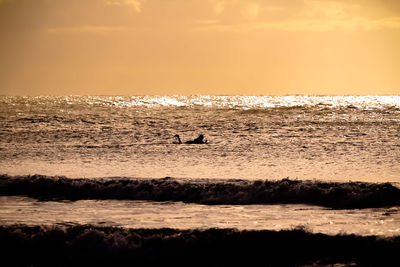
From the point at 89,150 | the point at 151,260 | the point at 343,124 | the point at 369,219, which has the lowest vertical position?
the point at 151,260

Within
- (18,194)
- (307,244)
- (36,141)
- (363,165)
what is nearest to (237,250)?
(307,244)

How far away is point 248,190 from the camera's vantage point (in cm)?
873

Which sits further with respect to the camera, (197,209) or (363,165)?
(363,165)

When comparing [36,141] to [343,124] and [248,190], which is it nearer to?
A: [248,190]

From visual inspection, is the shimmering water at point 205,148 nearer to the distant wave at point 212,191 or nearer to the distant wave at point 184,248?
the distant wave at point 212,191

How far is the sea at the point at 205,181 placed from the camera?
6879 mm

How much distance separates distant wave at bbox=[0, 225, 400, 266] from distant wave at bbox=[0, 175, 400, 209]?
233 cm

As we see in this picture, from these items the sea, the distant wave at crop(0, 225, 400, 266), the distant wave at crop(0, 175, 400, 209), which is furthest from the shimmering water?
the distant wave at crop(0, 225, 400, 266)

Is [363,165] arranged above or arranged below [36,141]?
below

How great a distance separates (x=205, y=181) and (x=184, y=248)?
368cm

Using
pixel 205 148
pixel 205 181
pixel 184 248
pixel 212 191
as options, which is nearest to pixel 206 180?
pixel 205 181

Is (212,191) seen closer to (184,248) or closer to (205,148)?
(184,248)

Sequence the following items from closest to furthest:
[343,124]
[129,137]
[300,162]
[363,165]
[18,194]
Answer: [18,194] < [363,165] < [300,162] < [129,137] < [343,124]

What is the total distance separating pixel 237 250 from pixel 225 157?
1075 cm
